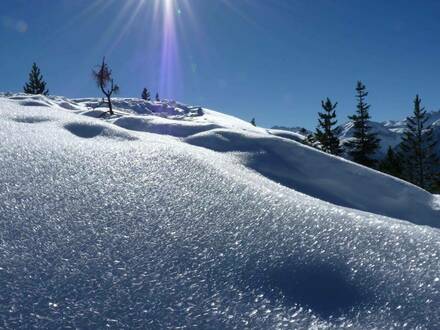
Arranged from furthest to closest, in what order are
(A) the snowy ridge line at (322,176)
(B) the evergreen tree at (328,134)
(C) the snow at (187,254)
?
(B) the evergreen tree at (328,134) → (A) the snowy ridge line at (322,176) → (C) the snow at (187,254)

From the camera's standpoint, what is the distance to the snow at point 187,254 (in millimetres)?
1309

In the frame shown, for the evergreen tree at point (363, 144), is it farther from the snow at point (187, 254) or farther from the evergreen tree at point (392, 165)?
the snow at point (187, 254)

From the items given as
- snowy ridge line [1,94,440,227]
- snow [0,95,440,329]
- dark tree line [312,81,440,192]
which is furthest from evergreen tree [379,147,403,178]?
snow [0,95,440,329]

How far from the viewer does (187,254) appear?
1.69 metres

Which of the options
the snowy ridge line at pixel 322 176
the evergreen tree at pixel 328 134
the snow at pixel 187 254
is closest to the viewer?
the snow at pixel 187 254

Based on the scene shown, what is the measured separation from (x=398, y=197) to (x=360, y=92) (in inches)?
1338

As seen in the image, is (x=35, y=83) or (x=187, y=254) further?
(x=35, y=83)

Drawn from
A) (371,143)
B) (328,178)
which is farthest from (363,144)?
(328,178)

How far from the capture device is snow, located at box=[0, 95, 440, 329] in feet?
4.29

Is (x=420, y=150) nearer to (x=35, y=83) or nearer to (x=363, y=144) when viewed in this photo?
(x=363, y=144)

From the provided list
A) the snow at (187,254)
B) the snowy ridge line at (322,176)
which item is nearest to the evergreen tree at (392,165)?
the snowy ridge line at (322,176)

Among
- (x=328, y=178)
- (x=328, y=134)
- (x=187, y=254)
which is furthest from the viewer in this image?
(x=328, y=134)

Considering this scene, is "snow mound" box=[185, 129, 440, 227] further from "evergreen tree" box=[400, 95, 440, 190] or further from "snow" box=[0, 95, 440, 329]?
"evergreen tree" box=[400, 95, 440, 190]

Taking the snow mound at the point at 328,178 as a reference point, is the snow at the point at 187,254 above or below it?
below
